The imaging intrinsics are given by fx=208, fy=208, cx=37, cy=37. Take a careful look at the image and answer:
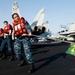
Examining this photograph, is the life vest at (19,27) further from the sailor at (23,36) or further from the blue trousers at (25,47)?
the blue trousers at (25,47)

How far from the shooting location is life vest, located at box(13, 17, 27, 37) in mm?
5887

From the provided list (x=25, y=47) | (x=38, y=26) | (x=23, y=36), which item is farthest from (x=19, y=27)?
(x=38, y=26)

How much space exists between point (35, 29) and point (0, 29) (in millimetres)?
19661

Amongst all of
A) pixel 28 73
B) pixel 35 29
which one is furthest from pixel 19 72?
pixel 35 29

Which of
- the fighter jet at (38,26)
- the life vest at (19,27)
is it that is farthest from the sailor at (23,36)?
the fighter jet at (38,26)

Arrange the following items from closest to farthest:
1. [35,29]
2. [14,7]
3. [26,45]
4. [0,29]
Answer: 1. [26,45]
2. [0,29]
3. [14,7]
4. [35,29]

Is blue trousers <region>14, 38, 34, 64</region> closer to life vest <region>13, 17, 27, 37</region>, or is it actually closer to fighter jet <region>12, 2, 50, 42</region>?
life vest <region>13, 17, 27, 37</region>

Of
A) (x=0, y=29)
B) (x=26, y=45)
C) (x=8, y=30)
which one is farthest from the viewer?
(x=0, y=29)

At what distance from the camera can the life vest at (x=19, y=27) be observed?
19.3 ft

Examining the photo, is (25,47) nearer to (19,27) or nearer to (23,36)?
(23,36)

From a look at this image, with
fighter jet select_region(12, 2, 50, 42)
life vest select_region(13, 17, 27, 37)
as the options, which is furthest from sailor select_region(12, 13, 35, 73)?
fighter jet select_region(12, 2, 50, 42)

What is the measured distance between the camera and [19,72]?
16.9ft

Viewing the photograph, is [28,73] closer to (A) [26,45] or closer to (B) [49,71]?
(B) [49,71]

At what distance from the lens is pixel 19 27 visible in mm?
5980
